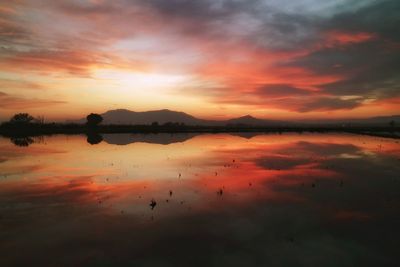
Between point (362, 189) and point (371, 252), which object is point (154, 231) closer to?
point (371, 252)

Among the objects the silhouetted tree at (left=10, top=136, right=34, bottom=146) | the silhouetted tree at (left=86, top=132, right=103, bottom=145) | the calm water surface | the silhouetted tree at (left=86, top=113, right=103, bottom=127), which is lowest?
the calm water surface

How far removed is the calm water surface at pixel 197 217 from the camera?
10.6 metres

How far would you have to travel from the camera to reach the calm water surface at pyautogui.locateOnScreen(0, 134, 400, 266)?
10617 mm

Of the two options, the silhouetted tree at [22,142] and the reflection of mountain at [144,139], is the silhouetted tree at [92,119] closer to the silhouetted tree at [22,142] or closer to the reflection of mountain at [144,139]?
the reflection of mountain at [144,139]

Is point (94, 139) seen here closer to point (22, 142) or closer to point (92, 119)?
point (22, 142)

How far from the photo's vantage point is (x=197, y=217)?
14.4 m

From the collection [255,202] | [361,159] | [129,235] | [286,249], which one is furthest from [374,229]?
[361,159]

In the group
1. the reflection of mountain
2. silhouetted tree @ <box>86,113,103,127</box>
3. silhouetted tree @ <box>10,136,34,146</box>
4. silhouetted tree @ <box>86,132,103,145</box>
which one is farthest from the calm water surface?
silhouetted tree @ <box>86,113,103,127</box>

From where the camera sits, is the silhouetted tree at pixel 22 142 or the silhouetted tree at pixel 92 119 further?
the silhouetted tree at pixel 92 119

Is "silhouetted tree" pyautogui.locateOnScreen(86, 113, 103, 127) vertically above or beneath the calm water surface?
above

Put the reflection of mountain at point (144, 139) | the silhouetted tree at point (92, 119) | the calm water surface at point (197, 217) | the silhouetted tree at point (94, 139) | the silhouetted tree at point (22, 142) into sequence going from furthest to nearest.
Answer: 1. the silhouetted tree at point (92, 119)
2. the reflection of mountain at point (144, 139)
3. the silhouetted tree at point (94, 139)
4. the silhouetted tree at point (22, 142)
5. the calm water surface at point (197, 217)

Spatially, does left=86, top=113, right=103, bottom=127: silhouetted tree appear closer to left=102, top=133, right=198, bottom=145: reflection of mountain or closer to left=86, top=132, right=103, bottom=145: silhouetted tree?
left=86, top=132, right=103, bottom=145: silhouetted tree

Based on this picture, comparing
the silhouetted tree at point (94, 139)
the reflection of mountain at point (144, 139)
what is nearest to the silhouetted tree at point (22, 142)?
the silhouetted tree at point (94, 139)

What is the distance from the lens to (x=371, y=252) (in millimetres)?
10906
